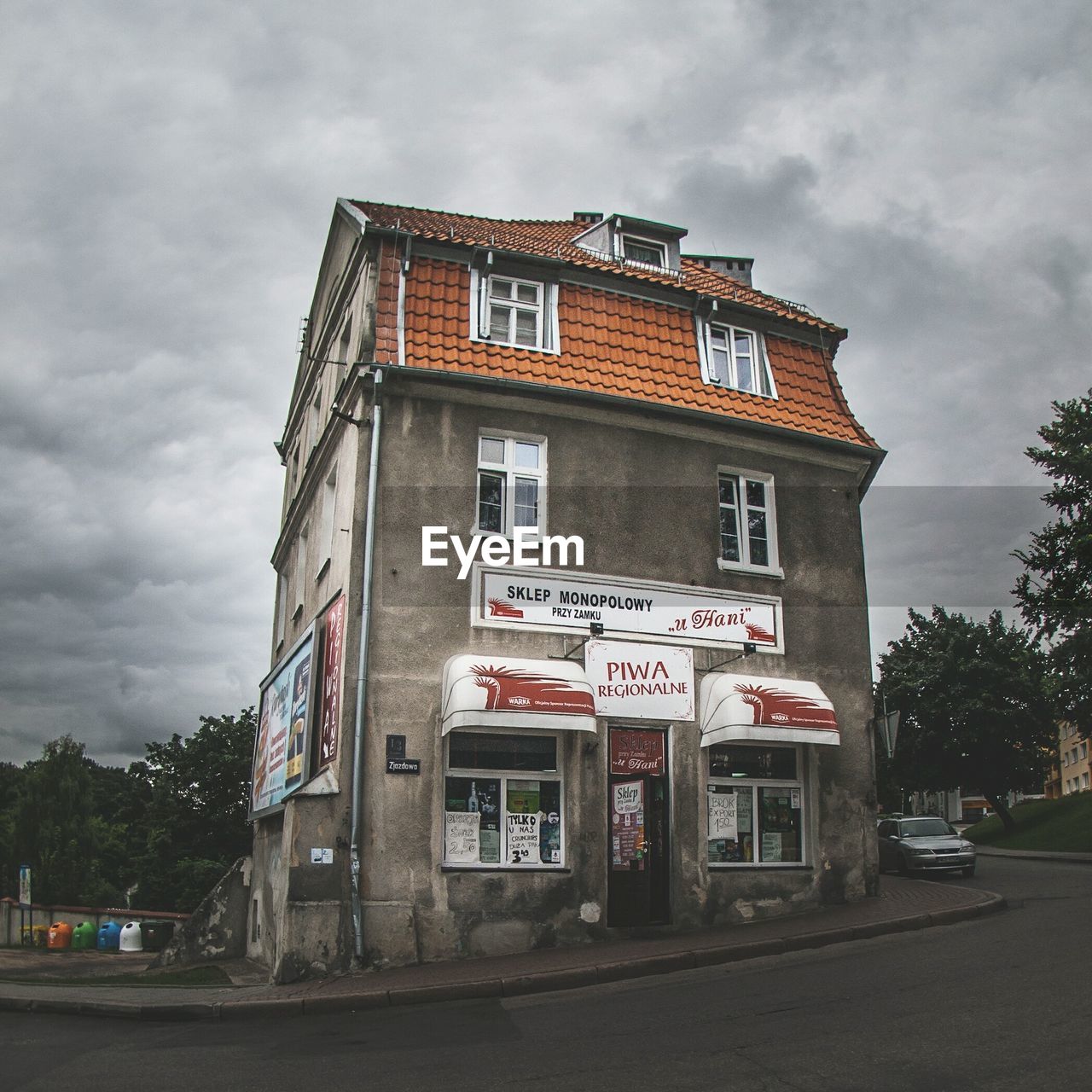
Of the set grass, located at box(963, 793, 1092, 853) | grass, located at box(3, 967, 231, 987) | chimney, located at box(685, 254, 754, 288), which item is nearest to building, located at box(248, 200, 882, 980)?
grass, located at box(3, 967, 231, 987)

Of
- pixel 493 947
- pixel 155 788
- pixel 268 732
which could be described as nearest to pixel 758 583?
pixel 493 947

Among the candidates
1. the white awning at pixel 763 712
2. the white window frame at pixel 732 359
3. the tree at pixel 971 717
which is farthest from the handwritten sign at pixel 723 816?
the tree at pixel 971 717

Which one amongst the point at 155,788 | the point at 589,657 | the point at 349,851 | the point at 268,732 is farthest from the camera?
the point at 155,788

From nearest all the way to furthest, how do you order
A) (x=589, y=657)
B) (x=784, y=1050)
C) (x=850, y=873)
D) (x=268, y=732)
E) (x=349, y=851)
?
(x=784, y=1050) < (x=349, y=851) < (x=589, y=657) < (x=850, y=873) < (x=268, y=732)

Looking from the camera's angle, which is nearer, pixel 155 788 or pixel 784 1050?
pixel 784 1050

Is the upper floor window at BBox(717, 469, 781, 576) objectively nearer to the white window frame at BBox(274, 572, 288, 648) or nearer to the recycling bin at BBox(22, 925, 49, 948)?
the white window frame at BBox(274, 572, 288, 648)

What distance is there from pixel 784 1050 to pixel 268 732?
13.3 m

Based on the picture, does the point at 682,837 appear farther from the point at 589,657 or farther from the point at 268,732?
the point at 268,732

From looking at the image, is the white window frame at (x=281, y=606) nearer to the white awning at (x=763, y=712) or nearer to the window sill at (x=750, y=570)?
the window sill at (x=750, y=570)

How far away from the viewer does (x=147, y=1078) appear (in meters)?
7.84

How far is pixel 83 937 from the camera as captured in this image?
78.7 ft

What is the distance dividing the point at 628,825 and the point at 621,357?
284 inches

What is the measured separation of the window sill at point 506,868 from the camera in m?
13.3

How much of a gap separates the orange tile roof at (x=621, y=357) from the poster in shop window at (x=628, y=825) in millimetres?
5926
